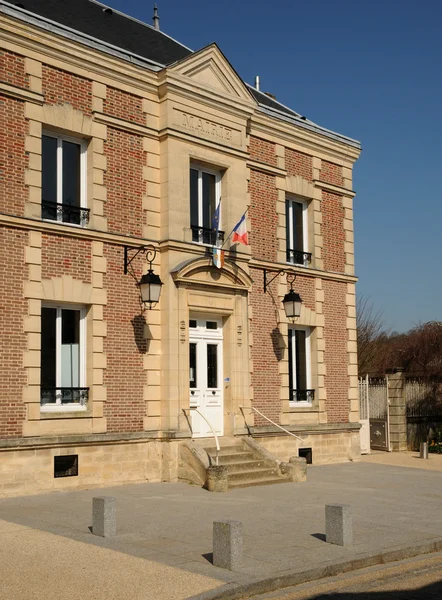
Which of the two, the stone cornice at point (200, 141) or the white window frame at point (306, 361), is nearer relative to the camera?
the stone cornice at point (200, 141)

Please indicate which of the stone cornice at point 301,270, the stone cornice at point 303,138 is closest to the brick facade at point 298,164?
the stone cornice at point 303,138

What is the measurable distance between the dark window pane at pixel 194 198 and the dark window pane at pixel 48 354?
13.1ft

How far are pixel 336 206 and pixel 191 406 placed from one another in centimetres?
739

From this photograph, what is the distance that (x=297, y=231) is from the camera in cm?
1958

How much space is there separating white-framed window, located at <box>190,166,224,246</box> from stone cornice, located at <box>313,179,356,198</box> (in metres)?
3.53

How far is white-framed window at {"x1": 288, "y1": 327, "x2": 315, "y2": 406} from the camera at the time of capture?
1867cm

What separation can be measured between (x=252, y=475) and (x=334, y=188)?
28.6ft

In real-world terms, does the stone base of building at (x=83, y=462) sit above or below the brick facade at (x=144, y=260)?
below

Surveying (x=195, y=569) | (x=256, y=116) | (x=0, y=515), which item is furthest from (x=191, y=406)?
(x=195, y=569)

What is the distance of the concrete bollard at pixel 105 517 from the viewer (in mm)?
9336

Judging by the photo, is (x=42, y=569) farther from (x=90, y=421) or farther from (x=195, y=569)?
(x=90, y=421)

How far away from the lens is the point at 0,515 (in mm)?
11023

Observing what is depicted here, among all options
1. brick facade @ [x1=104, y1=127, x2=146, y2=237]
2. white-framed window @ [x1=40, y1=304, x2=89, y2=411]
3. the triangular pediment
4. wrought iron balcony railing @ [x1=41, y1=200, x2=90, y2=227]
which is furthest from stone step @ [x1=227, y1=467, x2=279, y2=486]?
the triangular pediment

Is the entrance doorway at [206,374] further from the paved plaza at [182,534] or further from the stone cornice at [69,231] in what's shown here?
the stone cornice at [69,231]
